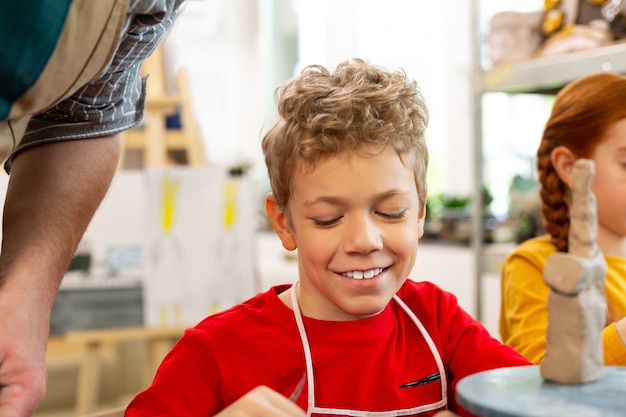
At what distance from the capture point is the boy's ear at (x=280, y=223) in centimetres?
110

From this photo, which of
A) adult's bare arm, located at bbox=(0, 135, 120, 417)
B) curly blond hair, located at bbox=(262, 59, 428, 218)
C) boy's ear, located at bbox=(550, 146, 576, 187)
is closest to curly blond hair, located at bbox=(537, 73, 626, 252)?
boy's ear, located at bbox=(550, 146, 576, 187)

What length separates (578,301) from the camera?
0.74 m

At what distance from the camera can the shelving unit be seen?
7.05 feet

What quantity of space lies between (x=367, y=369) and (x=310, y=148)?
0.29 metres

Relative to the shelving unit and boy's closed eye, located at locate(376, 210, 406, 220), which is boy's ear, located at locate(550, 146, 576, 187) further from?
the shelving unit

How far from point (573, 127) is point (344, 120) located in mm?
566

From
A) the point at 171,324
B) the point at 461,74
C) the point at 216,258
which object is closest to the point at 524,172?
the point at 461,74

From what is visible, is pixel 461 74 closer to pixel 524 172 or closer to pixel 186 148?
pixel 524 172

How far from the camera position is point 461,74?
3.58 metres

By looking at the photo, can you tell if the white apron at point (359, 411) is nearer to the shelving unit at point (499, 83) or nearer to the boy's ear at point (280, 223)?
the boy's ear at point (280, 223)

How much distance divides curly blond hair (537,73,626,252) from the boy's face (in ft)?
1.62

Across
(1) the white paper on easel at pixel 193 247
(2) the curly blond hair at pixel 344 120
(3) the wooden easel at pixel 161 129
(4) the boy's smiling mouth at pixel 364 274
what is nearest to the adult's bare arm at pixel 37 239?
(2) the curly blond hair at pixel 344 120

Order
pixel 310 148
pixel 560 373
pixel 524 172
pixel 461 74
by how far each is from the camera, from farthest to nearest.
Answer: pixel 461 74
pixel 524 172
pixel 310 148
pixel 560 373

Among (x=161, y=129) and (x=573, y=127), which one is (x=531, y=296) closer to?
(x=573, y=127)
